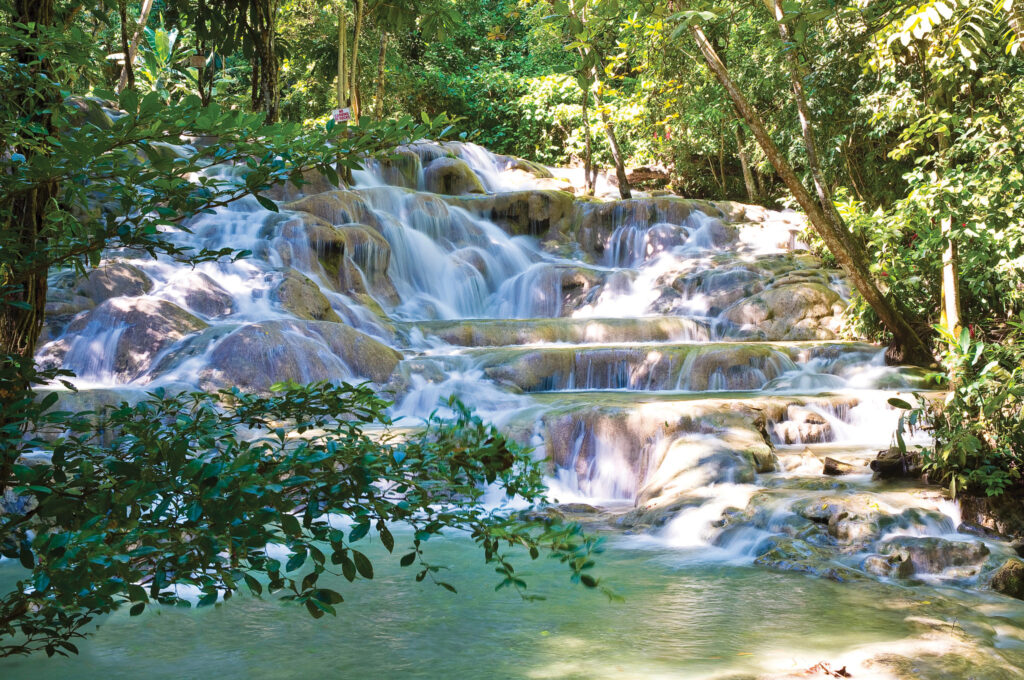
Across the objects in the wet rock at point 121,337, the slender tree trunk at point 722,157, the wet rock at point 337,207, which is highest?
the slender tree trunk at point 722,157

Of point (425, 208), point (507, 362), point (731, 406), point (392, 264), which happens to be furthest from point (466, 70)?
point (731, 406)

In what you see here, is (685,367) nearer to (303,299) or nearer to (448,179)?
(303,299)

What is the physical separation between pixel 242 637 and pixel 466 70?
2475 cm

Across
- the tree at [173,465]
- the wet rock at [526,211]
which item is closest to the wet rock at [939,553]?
the tree at [173,465]

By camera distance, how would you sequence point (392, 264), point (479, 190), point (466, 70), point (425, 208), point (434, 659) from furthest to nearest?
1. point (466, 70)
2. point (479, 190)
3. point (425, 208)
4. point (392, 264)
5. point (434, 659)

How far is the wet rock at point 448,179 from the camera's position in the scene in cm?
1983

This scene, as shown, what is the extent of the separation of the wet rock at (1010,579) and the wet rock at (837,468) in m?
2.24

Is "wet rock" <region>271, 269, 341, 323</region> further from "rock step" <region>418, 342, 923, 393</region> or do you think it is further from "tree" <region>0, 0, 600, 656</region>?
"tree" <region>0, 0, 600, 656</region>

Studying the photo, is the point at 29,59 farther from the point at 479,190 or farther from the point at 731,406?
the point at 479,190

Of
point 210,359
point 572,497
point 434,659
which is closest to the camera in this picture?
point 434,659

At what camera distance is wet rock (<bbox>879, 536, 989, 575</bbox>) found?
5148 mm

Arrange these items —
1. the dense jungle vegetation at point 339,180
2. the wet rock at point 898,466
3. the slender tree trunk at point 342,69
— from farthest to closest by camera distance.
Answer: the slender tree trunk at point 342,69, the wet rock at point 898,466, the dense jungle vegetation at point 339,180

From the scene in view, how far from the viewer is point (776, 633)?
4.07 m

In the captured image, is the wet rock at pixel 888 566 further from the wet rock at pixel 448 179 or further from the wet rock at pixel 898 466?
the wet rock at pixel 448 179
